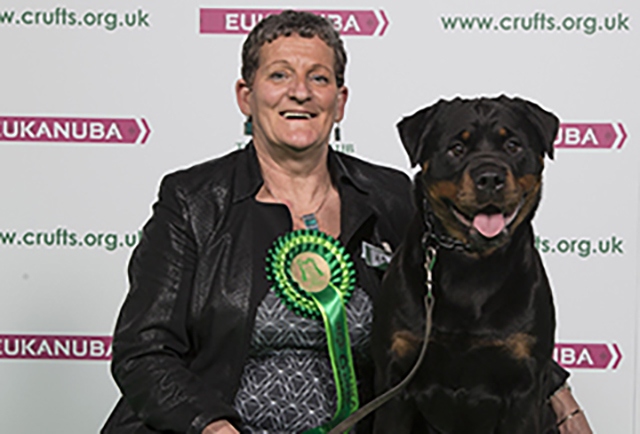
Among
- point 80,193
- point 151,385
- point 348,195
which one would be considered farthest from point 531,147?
point 80,193

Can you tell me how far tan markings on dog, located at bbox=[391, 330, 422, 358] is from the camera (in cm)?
178

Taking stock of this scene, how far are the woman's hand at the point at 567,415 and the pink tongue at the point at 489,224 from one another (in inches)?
18.8

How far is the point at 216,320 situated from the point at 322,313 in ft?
0.70

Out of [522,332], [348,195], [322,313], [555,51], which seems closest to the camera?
[522,332]

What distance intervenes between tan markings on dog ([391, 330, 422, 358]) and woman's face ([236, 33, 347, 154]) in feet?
1.49

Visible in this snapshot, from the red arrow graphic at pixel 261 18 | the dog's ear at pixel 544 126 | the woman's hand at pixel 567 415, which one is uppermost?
the red arrow graphic at pixel 261 18

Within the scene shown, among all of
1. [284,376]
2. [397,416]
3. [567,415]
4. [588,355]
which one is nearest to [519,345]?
[397,416]

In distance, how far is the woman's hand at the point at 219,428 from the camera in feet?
5.84

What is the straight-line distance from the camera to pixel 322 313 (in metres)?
1.90

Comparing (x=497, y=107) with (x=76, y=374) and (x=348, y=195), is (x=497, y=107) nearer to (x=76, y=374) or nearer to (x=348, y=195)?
(x=348, y=195)

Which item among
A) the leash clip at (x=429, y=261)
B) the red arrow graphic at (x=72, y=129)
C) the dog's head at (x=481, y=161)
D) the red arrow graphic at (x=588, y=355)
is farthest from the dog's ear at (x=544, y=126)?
the red arrow graphic at (x=72, y=129)

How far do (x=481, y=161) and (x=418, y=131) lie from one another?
0.54ft

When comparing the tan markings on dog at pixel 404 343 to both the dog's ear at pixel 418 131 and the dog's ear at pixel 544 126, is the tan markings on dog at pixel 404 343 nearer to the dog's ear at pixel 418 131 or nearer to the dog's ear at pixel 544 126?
the dog's ear at pixel 418 131

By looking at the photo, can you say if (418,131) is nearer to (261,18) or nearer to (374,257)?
(374,257)
